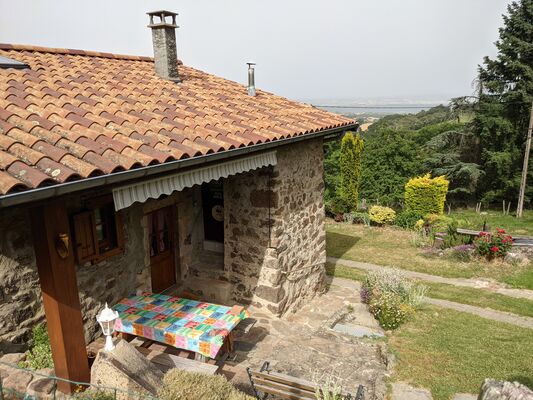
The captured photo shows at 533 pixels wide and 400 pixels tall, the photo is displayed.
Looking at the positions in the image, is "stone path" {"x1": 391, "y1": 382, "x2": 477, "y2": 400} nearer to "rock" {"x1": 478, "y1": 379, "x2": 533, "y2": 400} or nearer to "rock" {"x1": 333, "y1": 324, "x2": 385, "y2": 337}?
"rock" {"x1": 478, "y1": 379, "x2": 533, "y2": 400}

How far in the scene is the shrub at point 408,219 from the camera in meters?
17.2

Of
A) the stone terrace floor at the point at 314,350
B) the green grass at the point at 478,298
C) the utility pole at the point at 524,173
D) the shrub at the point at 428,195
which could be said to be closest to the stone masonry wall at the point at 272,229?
the stone terrace floor at the point at 314,350

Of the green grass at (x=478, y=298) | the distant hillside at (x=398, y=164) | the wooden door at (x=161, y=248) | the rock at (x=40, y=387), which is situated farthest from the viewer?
the distant hillside at (x=398, y=164)

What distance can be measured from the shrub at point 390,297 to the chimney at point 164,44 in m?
5.96

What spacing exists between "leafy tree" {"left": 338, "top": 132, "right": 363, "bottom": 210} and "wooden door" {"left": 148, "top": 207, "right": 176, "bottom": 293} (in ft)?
43.9

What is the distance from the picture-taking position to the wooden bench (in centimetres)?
413

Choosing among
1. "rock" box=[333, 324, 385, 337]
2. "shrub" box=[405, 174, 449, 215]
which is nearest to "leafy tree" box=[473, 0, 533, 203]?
"shrub" box=[405, 174, 449, 215]

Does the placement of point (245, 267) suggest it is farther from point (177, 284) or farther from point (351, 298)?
point (351, 298)

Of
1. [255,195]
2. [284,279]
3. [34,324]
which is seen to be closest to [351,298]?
[284,279]

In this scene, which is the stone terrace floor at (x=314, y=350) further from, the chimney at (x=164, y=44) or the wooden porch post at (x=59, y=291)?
the chimney at (x=164, y=44)

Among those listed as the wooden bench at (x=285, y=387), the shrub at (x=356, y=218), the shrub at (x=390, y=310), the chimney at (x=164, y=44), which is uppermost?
the chimney at (x=164, y=44)

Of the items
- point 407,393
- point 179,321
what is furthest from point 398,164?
point 179,321

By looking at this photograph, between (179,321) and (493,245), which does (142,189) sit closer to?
(179,321)

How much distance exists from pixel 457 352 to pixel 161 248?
5.38 metres
